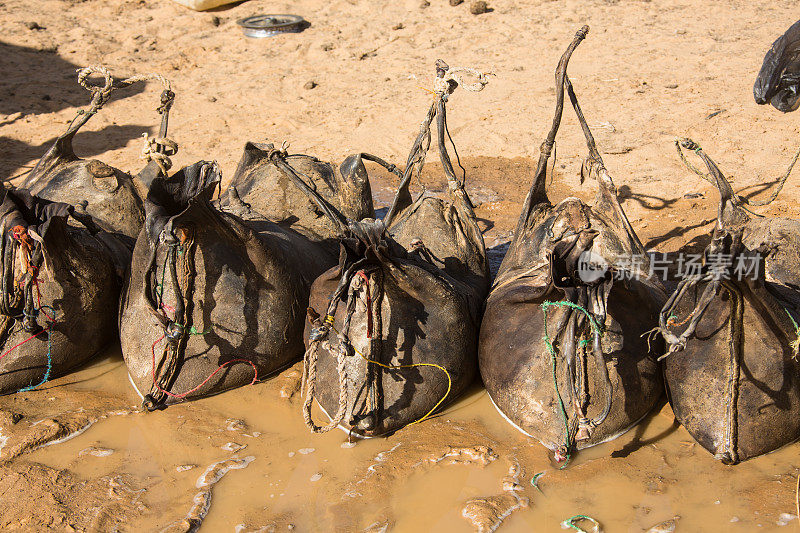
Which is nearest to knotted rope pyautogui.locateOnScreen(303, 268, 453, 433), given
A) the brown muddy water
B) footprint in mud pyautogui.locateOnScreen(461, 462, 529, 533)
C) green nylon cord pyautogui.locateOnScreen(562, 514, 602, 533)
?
the brown muddy water

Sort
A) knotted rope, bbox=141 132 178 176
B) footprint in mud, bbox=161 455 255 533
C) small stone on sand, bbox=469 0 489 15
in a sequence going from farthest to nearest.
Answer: small stone on sand, bbox=469 0 489 15
knotted rope, bbox=141 132 178 176
footprint in mud, bbox=161 455 255 533

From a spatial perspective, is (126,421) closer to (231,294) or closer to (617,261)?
(231,294)

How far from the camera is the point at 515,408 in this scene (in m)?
2.95

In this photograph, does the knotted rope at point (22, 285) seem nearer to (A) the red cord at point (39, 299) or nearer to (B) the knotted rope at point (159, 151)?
(A) the red cord at point (39, 299)

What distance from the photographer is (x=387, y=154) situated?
259 inches

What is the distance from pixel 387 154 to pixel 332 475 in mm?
4129

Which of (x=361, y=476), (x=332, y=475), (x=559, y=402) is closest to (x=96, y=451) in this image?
(x=332, y=475)

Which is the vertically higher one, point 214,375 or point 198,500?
point 214,375

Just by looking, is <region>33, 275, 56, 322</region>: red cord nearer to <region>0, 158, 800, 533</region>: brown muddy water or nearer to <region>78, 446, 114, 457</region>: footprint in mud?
<region>0, 158, 800, 533</region>: brown muddy water

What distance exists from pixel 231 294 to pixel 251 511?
0.99 metres

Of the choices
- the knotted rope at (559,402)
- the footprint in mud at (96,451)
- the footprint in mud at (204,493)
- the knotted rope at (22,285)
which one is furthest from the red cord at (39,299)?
the knotted rope at (559,402)

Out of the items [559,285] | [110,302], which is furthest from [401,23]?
[559,285]

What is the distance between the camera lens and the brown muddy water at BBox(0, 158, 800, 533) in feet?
8.75

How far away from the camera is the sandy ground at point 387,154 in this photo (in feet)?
9.02
